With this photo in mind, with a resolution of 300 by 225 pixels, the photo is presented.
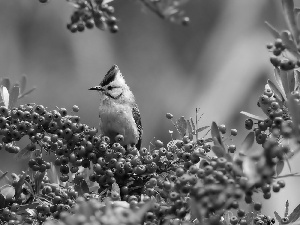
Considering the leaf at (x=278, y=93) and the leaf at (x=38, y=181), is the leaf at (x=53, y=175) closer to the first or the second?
the leaf at (x=38, y=181)

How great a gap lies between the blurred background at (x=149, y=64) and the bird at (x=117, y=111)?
348cm

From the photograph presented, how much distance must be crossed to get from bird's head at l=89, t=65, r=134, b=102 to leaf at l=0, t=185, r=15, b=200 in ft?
6.83

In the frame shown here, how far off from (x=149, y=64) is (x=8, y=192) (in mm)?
9404

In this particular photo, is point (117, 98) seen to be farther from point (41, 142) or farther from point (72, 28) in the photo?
point (72, 28)

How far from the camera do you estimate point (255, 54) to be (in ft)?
31.5

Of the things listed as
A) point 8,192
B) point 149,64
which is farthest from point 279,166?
point 149,64

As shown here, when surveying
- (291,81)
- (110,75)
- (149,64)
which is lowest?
(291,81)

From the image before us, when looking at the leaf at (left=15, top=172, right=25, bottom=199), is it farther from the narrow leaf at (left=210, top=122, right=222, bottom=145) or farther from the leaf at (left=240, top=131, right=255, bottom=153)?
the leaf at (left=240, top=131, right=255, bottom=153)

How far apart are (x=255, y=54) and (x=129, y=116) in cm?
478

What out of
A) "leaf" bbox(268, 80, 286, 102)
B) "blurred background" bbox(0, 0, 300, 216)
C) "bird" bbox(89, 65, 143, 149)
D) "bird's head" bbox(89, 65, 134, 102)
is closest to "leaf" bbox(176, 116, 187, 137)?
"leaf" bbox(268, 80, 286, 102)

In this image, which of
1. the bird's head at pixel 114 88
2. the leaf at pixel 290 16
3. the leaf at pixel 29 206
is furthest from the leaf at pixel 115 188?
the bird's head at pixel 114 88

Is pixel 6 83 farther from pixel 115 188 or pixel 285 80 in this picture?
pixel 285 80

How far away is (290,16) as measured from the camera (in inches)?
97.5

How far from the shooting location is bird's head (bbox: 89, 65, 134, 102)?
505cm
